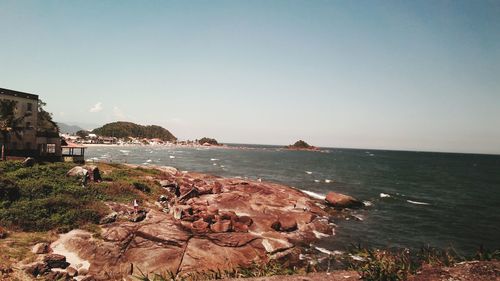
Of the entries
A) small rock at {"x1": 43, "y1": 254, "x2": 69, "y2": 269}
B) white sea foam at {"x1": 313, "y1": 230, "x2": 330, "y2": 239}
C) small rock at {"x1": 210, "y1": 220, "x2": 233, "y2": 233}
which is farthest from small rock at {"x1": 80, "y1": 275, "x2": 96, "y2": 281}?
white sea foam at {"x1": 313, "y1": 230, "x2": 330, "y2": 239}

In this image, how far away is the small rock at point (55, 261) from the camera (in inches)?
683

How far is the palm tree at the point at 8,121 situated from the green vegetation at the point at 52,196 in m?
7.05

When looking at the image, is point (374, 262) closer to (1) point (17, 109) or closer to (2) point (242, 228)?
(2) point (242, 228)

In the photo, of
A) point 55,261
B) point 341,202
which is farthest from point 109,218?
point 341,202

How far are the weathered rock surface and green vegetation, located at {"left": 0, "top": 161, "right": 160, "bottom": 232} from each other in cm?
207

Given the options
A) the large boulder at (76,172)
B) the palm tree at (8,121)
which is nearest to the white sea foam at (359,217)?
the large boulder at (76,172)

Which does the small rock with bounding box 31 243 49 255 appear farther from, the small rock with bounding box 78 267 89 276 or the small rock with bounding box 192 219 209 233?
the small rock with bounding box 192 219 209 233

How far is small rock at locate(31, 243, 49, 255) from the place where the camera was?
18.6m

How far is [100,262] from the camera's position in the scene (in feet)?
60.5

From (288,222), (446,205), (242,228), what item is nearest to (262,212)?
(288,222)

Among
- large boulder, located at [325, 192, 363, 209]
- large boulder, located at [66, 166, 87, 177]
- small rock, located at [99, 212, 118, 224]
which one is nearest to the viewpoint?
small rock, located at [99, 212, 118, 224]

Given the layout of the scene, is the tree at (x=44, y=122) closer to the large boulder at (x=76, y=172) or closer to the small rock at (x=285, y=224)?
the large boulder at (x=76, y=172)

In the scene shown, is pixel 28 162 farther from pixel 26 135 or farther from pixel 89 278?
pixel 89 278

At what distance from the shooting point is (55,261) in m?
17.5
